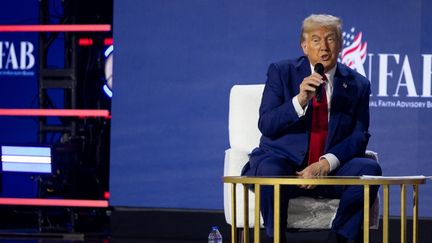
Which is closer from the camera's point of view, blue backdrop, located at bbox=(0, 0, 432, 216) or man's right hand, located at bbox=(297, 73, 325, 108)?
man's right hand, located at bbox=(297, 73, 325, 108)

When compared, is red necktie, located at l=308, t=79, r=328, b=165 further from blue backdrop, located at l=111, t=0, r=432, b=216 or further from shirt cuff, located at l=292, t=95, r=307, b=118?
blue backdrop, located at l=111, t=0, r=432, b=216

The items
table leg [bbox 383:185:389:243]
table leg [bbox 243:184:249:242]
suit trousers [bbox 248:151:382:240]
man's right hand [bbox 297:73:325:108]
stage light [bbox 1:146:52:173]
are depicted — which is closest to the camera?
table leg [bbox 383:185:389:243]

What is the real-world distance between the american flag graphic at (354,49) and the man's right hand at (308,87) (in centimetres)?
236

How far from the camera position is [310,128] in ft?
13.4

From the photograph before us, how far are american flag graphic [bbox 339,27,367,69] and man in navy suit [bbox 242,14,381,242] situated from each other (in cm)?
193

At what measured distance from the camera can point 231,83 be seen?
624 cm

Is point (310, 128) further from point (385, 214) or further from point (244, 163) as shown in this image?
point (385, 214)

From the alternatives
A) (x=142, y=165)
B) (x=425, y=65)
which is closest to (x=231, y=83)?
(x=142, y=165)

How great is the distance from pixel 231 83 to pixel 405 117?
117 centimetres

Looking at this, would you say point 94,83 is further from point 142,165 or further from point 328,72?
point 328,72

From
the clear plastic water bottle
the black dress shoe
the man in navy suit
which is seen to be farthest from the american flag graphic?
the black dress shoe

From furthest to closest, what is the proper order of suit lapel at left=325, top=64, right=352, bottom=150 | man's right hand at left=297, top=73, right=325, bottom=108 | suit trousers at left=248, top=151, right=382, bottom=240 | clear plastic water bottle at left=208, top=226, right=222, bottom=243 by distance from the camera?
clear plastic water bottle at left=208, top=226, right=222, bottom=243 < suit lapel at left=325, top=64, right=352, bottom=150 < suit trousers at left=248, top=151, right=382, bottom=240 < man's right hand at left=297, top=73, right=325, bottom=108

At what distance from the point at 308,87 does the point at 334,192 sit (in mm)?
520

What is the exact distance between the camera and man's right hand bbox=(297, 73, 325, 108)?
368 cm
